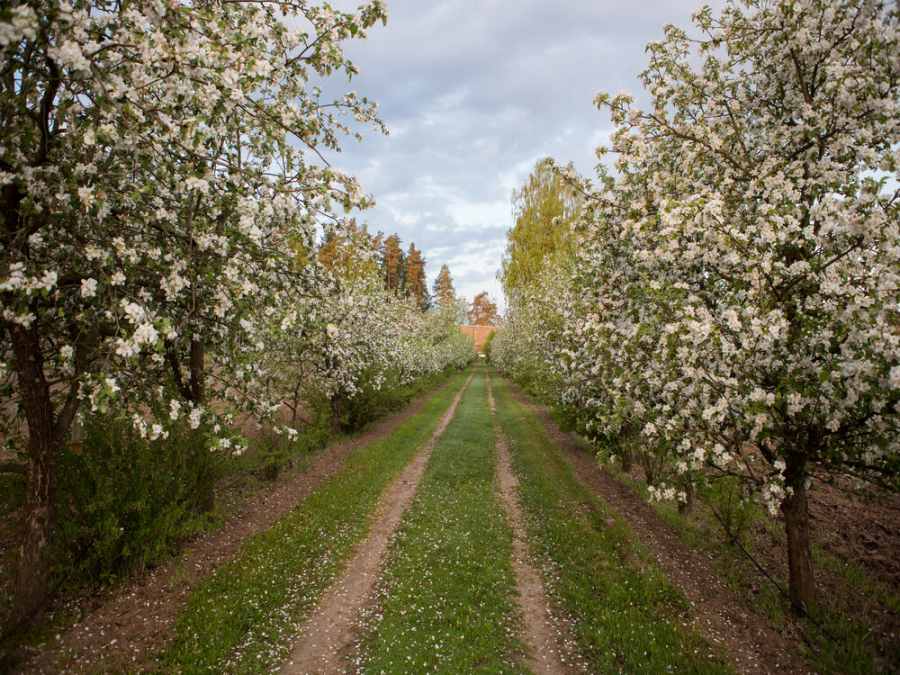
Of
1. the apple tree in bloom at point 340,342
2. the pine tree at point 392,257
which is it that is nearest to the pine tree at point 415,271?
the pine tree at point 392,257

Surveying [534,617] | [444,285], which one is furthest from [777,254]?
[444,285]

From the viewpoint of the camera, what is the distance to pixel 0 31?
2918 millimetres

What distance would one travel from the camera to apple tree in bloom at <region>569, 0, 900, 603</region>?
4.63m

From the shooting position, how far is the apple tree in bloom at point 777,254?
4.63 m

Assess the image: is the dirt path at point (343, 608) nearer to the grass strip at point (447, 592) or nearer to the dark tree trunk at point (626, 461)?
the grass strip at point (447, 592)

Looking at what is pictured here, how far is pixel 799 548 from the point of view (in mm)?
6180

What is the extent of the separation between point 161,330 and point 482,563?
629 cm

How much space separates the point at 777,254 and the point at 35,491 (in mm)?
9535

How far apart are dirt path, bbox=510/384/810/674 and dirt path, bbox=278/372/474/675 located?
185 inches

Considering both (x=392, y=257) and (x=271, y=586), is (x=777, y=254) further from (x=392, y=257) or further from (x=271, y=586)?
(x=392, y=257)

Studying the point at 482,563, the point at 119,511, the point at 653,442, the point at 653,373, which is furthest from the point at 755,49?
the point at 119,511

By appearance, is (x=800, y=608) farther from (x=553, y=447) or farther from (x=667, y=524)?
(x=553, y=447)

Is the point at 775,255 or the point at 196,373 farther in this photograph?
the point at 196,373

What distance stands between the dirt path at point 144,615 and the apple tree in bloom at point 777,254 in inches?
266
